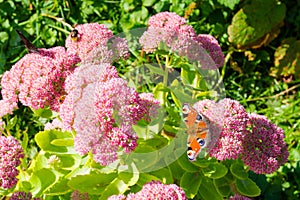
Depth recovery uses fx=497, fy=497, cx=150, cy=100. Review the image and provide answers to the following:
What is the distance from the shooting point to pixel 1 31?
8.99 feet

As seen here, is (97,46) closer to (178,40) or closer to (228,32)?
(178,40)

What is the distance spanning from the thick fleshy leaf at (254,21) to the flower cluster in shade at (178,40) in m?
0.98

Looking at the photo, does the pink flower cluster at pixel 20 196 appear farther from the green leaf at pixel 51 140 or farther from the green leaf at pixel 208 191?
the green leaf at pixel 208 191

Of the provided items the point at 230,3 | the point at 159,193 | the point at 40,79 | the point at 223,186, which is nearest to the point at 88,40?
the point at 40,79

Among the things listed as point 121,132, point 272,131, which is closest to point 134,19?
point 272,131

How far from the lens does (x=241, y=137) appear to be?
154 centimetres

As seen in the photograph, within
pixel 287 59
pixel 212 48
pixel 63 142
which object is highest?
pixel 212 48

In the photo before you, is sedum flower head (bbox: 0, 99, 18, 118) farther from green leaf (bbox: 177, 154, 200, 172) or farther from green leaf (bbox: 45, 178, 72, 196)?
green leaf (bbox: 177, 154, 200, 172)

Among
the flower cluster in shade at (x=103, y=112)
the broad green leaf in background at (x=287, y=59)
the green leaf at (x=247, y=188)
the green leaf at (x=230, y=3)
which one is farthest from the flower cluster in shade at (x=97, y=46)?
the broad green leaf in background at (x=287, y=59)

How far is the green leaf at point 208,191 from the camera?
5.56 feet

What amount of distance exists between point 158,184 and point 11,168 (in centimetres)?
52

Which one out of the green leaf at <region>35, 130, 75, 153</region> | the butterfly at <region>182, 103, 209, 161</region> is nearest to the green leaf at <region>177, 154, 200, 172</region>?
the butterfly at <region>182, 103, 209, 161</region>

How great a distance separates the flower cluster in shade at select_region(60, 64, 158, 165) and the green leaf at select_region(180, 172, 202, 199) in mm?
333

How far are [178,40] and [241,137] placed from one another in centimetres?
39
